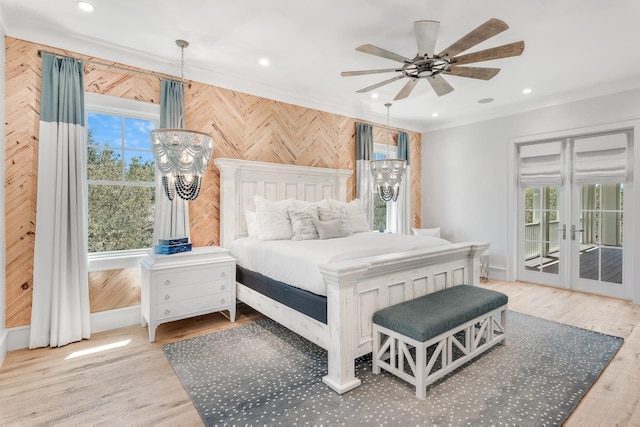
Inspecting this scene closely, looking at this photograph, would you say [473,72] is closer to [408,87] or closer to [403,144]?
[408,87]

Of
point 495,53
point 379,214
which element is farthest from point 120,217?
point 379,214

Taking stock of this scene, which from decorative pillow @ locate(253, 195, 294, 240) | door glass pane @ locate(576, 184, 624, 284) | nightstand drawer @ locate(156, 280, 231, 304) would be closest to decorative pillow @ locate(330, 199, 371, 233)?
decorative pillow @ locate(253, 195, 294, 240)

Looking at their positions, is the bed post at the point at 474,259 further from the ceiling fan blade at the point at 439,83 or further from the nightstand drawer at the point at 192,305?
the nightstand drawer at the point at 192,305

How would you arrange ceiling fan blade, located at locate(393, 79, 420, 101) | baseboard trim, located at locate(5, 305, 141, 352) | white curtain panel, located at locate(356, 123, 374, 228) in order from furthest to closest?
white curtain panel, located at locate(356, 123, 374, 228) < ceiling fan blade, located at locate(393, 79, 420, 101) < baseboard trim, located at locate(5, 305, 141, 352)

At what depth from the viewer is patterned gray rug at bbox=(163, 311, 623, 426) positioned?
1.92 metres

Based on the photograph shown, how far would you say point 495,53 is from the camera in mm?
2367

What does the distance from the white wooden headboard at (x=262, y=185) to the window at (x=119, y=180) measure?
2.58 ft

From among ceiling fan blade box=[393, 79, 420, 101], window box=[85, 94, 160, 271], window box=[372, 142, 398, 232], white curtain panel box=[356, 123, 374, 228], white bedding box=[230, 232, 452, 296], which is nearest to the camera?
white bedding box=[230, 232, 452, 296]

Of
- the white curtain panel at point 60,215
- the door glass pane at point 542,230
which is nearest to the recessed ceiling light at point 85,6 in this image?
the white curtain panel at point 60,215

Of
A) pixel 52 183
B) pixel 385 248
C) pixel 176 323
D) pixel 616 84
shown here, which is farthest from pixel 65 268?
pixel 616 84

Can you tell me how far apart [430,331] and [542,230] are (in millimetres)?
4037

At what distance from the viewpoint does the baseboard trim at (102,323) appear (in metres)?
2.81

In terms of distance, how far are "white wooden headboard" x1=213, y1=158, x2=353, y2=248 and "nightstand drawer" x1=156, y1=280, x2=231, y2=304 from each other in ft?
2.15

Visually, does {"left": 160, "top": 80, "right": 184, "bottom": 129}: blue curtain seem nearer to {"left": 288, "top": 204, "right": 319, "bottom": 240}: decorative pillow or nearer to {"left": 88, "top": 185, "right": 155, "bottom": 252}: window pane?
{"left": 88, "top": 185, "right": 155, "bottom": 252}: window pane
